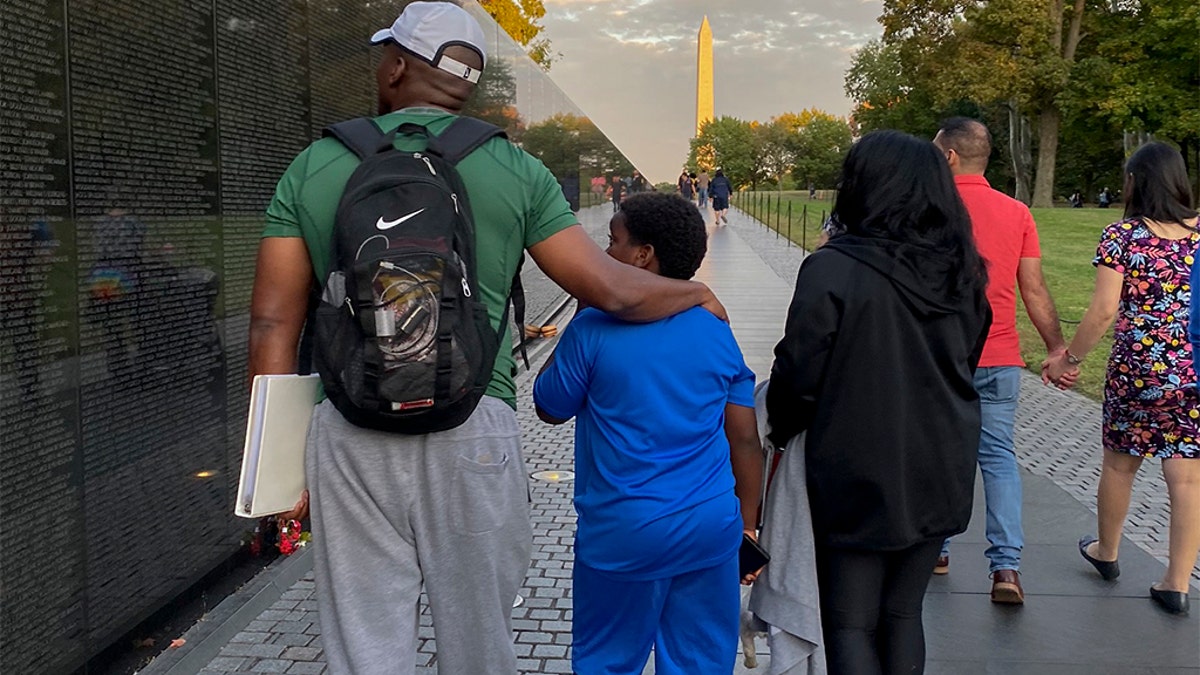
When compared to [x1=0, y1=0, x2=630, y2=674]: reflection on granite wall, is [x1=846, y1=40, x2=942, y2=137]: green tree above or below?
above

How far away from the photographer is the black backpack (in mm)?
1899

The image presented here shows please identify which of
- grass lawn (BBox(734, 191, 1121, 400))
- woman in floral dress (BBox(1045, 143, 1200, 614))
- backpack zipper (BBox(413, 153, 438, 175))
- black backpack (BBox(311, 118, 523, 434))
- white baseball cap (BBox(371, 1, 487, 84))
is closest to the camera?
black backpack (BBox(311, 118, 523, 434))

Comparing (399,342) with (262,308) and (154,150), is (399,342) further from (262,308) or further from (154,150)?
(154,150)

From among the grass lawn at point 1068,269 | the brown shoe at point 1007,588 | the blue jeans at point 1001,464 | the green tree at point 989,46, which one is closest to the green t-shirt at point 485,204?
the blue jeans at point 1001,464

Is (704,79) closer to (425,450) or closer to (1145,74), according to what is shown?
(1145,74)

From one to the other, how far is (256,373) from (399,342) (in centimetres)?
45

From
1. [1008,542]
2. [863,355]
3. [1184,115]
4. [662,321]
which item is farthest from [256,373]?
[1184,115]

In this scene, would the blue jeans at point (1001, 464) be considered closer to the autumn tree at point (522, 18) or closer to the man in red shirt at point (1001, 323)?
the man in red shirt at point (1001, 323)

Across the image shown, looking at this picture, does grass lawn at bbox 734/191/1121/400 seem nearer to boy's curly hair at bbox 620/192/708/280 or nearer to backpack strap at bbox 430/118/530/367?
boy's curly hair at bbox 620/192/708/280

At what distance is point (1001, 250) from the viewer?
14.1ft

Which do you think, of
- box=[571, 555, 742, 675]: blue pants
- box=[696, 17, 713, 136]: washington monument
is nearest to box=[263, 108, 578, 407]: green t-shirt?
box=[571, 555, 742, 675]: blue pants

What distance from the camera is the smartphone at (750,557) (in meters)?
2.81

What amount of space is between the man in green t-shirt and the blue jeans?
2.67 metres

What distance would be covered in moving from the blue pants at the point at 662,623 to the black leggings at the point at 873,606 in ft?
1.16
